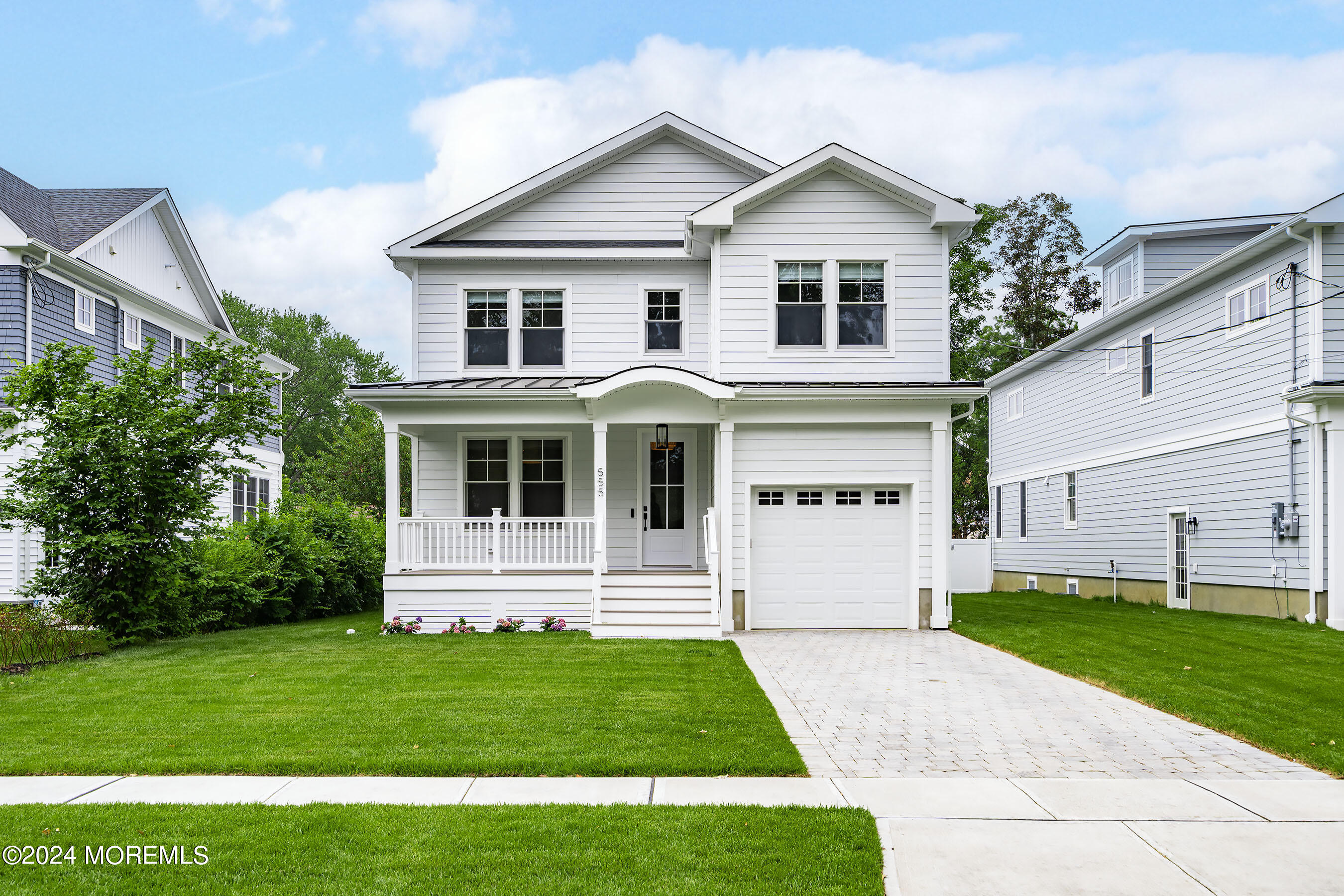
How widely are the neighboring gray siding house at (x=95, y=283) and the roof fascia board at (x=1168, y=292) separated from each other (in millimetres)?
15337

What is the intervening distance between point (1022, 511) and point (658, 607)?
1781 cm

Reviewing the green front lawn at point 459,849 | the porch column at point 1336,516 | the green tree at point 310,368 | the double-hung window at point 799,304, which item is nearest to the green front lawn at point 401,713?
the green front lawn at point 459,849

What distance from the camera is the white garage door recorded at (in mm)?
15047

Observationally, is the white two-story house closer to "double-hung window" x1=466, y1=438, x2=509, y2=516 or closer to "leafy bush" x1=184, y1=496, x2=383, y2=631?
"double-hung window" x1=466, y1=438, x2=509, y2=516

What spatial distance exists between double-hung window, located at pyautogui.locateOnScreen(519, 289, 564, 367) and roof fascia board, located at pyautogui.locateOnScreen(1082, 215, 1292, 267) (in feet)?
43.5

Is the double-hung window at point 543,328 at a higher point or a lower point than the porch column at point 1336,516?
higher

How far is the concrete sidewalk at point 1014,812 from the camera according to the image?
4.55m

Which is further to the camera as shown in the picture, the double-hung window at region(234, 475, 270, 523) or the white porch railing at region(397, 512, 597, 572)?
the double-hung window at region(234, 475, 270, 523)

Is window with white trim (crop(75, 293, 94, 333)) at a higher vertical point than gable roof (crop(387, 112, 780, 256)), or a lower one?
lower

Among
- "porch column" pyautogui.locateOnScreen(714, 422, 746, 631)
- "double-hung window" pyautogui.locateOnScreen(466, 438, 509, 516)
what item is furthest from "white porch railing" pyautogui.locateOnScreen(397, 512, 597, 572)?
"porch column" pyautogui.locateOnScreen(714, 422, 746, 631)

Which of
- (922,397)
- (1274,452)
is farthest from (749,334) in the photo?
(1274,452)

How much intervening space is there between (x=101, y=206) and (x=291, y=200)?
32014mm

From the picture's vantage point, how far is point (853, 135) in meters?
32.6

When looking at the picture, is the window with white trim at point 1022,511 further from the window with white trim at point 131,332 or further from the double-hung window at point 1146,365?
the window with white trim at point 131,332
